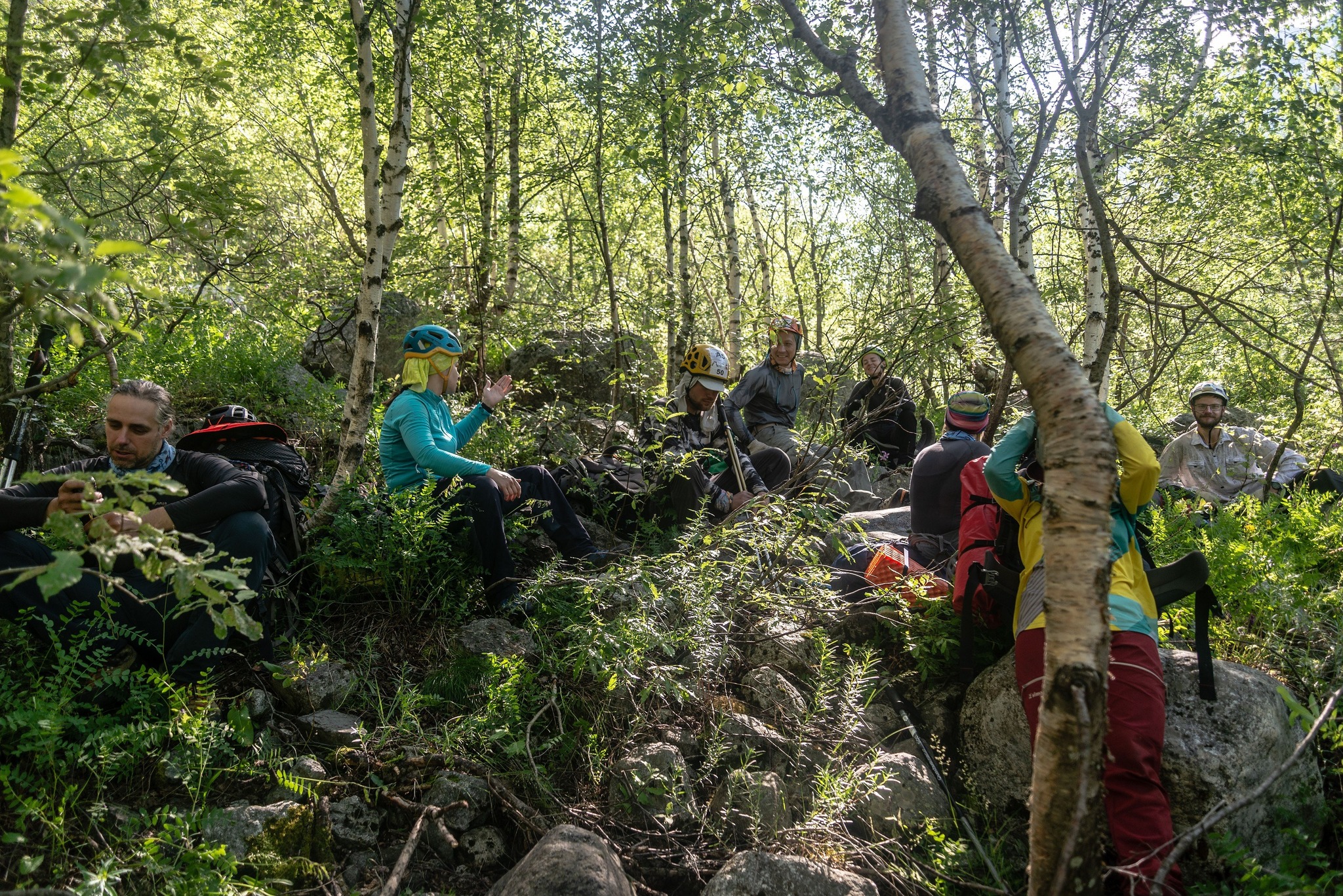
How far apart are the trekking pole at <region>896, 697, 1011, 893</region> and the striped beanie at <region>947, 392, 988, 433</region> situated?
2.03 metres

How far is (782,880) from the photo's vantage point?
308 centimetres

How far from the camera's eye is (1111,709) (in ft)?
10.3

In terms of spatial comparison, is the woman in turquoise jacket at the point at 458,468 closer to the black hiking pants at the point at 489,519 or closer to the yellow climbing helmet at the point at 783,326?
the black hiking pants at the point at 489,519

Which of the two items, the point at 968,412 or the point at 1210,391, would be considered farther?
the point at 1210,391

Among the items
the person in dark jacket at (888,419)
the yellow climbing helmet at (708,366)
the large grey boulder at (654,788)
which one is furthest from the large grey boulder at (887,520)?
the large grey boulder at (654,788)

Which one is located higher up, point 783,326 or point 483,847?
point 783,326

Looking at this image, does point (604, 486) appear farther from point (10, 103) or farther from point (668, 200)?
point (668, 200)

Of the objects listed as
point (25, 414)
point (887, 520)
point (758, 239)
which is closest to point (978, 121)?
point (887, 520)

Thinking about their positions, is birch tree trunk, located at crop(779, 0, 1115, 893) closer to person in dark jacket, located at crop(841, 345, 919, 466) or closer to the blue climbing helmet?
the blue climbing helmet

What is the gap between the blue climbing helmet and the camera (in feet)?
17.3

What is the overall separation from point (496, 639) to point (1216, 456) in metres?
7.21

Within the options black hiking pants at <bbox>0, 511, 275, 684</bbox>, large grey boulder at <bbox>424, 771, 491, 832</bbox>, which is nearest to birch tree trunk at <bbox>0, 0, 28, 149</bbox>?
black hiking pants at <bbox>0, 511, 275, 684</bbox>

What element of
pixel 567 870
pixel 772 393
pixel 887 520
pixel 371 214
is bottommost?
pixel 567 870

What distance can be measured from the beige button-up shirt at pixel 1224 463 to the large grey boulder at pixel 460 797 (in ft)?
22.4
